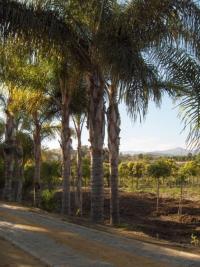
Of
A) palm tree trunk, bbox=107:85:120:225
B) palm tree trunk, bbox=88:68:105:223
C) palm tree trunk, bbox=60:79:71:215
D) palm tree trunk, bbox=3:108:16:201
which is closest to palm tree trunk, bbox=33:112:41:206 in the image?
palm tree trunk, bbox=3:108:16:201

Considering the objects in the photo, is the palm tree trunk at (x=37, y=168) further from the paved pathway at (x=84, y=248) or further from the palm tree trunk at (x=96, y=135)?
the paved pathway at (x=84, y=248)

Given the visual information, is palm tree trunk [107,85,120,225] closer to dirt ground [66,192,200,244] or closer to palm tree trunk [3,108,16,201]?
dirt ground [66,192,200,244]

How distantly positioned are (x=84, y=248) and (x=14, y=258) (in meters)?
1.55

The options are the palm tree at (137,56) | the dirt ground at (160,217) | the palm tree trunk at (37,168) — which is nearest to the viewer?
the palm tree at (137,56)

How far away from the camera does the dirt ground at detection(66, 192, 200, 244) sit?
20.1m

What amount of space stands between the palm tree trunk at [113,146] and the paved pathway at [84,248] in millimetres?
3917

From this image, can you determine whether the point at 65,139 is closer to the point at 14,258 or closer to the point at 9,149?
the point at 9,149

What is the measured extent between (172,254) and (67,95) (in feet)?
43.2

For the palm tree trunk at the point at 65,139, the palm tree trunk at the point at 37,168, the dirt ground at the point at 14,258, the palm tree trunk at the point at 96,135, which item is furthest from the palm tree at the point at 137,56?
the palm tree trunk at the point at 37,168

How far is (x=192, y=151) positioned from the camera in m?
9.80

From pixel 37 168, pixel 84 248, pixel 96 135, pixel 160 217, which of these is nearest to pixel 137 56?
pixel 96 135

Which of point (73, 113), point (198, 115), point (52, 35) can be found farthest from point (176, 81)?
point (73, 113)

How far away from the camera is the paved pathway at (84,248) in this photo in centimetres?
851

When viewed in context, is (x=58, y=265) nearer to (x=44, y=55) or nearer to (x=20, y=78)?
(x=44, y=55)
